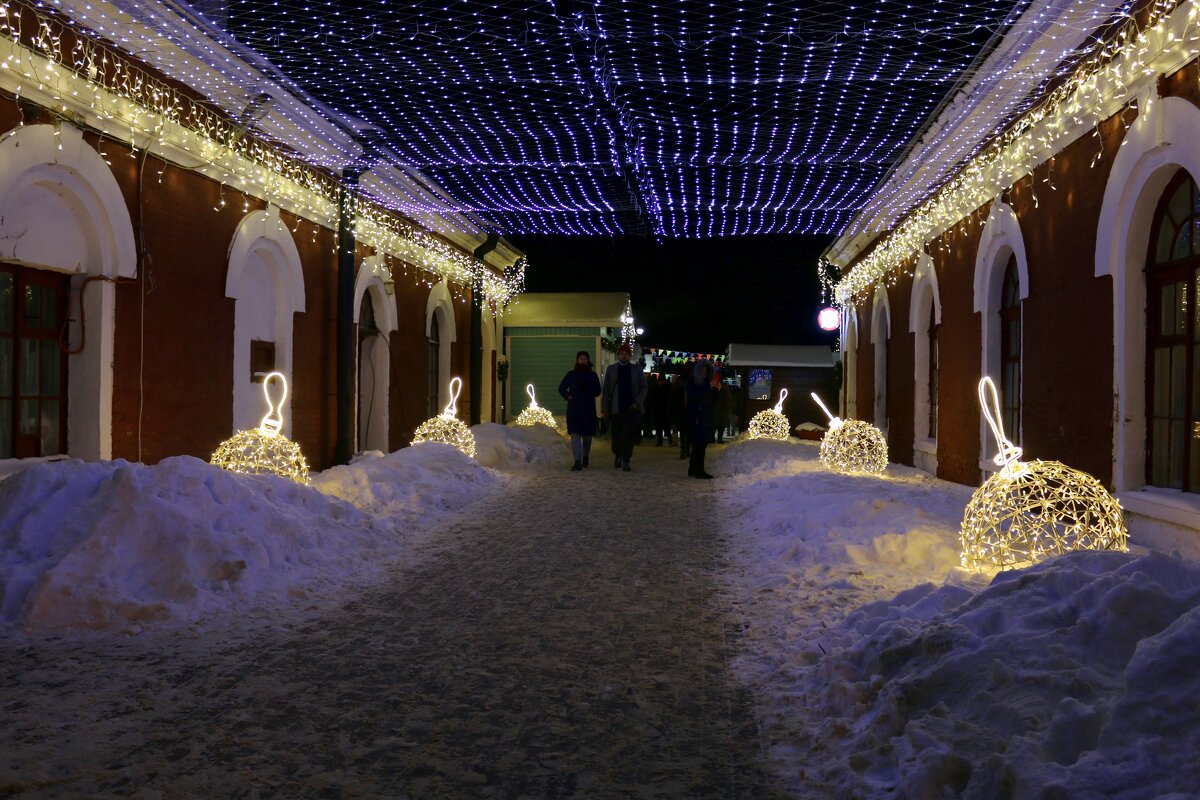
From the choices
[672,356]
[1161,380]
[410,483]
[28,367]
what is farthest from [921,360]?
[672,356]

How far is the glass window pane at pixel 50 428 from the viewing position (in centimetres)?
822

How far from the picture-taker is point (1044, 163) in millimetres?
9500

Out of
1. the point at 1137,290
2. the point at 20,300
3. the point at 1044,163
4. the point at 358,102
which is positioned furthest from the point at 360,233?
the point at 1137,290

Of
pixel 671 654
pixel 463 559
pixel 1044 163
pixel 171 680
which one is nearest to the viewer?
pixel 171 680

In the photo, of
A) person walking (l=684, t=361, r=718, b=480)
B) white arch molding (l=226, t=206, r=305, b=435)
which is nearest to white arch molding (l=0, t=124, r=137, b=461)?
white arch molding (l=226, t=206, r=305, b=435)

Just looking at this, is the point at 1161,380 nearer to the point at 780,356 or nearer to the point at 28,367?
the point at 28,367

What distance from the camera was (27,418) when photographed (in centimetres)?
800

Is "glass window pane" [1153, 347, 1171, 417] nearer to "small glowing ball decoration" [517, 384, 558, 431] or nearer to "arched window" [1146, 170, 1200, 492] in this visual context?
"arched window" [1146, 170, 1200, 492]

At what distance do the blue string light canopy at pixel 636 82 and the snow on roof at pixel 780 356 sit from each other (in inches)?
560

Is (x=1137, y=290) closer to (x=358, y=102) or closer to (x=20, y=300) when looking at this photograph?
(x=358, y=102)

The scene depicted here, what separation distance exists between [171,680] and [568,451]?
45.6 feet

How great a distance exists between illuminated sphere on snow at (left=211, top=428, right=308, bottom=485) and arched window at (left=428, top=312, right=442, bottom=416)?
1095 centimetres

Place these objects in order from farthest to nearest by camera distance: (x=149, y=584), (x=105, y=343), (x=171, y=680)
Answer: (x=105, y=343), (x=149, y=584), (x=171, y=680)

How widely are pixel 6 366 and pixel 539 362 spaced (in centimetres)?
2002
